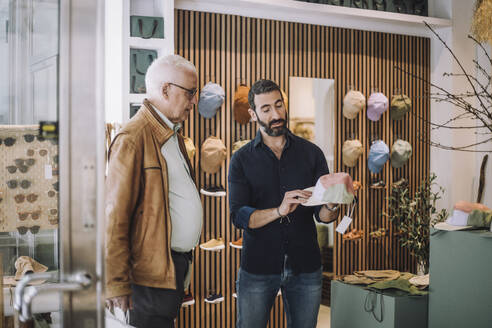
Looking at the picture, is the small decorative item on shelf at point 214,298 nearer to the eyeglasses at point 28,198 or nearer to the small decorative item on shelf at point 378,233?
the small decorative item on shelf at point 378,233

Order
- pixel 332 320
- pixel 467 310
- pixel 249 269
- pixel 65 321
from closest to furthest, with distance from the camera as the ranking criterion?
1. pixel 65 321
2. pixel 249 269
3. pixel 467 310
4. pixel 332 320

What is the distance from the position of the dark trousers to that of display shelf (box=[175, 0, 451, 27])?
9.83 ft

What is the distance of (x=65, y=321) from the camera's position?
1606 mm

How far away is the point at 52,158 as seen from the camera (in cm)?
165

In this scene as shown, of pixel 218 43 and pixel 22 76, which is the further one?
pixel 218 43

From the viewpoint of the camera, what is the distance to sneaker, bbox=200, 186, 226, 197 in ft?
15.4

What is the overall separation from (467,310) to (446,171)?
246 cm

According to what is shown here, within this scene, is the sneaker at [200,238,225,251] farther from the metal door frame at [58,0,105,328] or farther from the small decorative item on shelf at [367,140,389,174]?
the metal door frame at [58,0,105,328]

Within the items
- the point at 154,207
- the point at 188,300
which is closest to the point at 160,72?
the point at 154,207

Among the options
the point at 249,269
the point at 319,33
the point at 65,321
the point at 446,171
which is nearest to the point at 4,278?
the point at 65,321

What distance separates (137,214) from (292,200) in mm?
897

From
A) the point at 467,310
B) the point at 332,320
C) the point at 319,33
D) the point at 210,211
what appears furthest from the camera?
the point at 319,33

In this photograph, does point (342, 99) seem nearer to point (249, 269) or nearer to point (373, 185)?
point (373, 185)

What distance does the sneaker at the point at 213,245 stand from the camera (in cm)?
464
